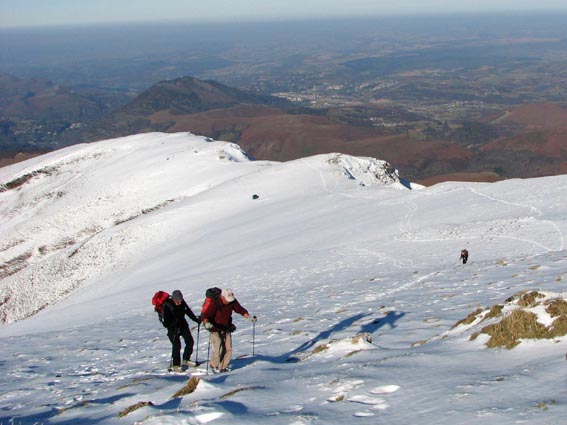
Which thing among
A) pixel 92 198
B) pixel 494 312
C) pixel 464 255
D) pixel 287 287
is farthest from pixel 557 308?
pixel 92 198

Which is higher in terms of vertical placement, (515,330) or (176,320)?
(515,330)

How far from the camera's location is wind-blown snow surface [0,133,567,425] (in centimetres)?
840

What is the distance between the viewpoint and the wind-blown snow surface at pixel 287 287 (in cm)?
840

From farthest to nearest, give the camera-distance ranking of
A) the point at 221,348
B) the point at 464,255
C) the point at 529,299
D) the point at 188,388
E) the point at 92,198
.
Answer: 1. the point at 92,198
2. the point at 464,255
3. the point at 221,348
4. the point at 529,299
5. the point at 188,388

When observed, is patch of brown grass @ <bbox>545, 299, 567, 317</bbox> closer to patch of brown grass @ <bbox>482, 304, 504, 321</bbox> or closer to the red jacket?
patch of brown grass @ <bbox>482, 304, 504, 321</bbox>

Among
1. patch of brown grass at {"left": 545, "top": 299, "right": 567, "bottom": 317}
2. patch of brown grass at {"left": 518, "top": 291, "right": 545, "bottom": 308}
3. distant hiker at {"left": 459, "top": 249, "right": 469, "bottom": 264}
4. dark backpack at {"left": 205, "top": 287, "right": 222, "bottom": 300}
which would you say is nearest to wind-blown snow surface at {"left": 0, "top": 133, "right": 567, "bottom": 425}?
distant hiker at {"left": 459, "top": 249, "right": 469, "bottom": 264}

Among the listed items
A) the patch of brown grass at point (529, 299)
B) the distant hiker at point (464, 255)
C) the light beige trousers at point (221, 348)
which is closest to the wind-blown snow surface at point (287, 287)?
the distant hiker at point (464, 255)

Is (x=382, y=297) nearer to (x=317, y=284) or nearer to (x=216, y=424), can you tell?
(x=317, y=284)

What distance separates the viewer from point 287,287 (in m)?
25.6

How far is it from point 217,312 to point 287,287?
1389 cm

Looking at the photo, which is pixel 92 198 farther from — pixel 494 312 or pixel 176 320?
pixel 494 312

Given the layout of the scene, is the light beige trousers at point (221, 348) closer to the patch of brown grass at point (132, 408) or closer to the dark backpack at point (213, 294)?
the dark backpack at point (213, 294)

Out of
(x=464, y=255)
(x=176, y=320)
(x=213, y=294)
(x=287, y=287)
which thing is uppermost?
(x=213, y=294)

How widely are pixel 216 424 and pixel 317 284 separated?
17440 millimetres
